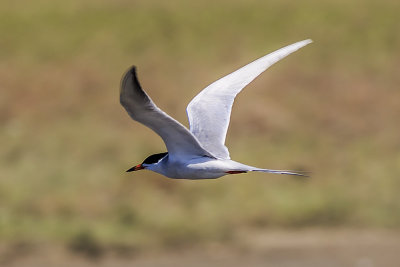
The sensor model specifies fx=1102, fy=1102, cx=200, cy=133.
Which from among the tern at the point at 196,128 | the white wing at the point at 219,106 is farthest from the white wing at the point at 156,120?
the white wing at the point at 219,106

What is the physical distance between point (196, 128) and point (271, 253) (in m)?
5.14

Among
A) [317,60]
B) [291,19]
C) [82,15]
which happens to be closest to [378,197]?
[317,60]

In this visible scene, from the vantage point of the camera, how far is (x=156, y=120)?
5.95 m

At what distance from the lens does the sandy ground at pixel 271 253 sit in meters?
11.3

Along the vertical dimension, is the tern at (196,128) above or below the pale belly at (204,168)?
above

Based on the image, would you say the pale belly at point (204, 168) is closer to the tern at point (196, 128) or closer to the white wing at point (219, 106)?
the tern at point (196, 128)

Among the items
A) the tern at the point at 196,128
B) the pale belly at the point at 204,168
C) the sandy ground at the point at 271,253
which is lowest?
the sandy ground at the point at 271,253

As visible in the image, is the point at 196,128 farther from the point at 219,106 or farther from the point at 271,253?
the point at 271,253

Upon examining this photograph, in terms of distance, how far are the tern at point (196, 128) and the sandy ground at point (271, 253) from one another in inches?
171

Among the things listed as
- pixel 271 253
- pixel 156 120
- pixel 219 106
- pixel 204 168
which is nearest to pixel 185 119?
pixel 271 253

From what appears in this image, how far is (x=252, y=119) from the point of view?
13477 mm

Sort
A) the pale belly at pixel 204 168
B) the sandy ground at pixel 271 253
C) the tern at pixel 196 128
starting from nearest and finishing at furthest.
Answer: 1. the tern at pixel 196 128
2. the pale belly at pixel 204 168
3. the sandy ground at pixel 271 253

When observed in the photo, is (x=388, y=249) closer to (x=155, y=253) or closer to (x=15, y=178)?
(x=155, y=253)

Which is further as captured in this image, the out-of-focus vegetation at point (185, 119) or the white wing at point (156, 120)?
the out-of-focus vegetation at point (185, 119)
